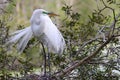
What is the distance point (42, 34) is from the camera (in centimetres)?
203

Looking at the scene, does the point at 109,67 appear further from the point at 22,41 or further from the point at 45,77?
the point at 22,41

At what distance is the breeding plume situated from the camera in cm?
197

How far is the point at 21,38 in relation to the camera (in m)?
2.07

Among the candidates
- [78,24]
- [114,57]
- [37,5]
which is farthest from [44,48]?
[37,5]

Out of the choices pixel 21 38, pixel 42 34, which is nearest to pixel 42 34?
pixel 42 34

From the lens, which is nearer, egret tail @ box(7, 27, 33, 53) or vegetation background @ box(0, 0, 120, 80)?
vegetation background @ box(0, 0, 120, 80)

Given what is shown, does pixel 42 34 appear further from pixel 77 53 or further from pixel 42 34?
pixel 77 53

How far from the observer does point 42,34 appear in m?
2.03

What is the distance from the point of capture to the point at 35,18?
197cm

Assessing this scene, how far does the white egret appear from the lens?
1.97 metres

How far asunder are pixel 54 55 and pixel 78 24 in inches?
8.6

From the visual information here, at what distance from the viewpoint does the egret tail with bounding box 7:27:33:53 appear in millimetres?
2033

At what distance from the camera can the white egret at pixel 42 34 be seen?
197cm

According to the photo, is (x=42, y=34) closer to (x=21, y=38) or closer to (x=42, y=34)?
(x=42, y=34)
